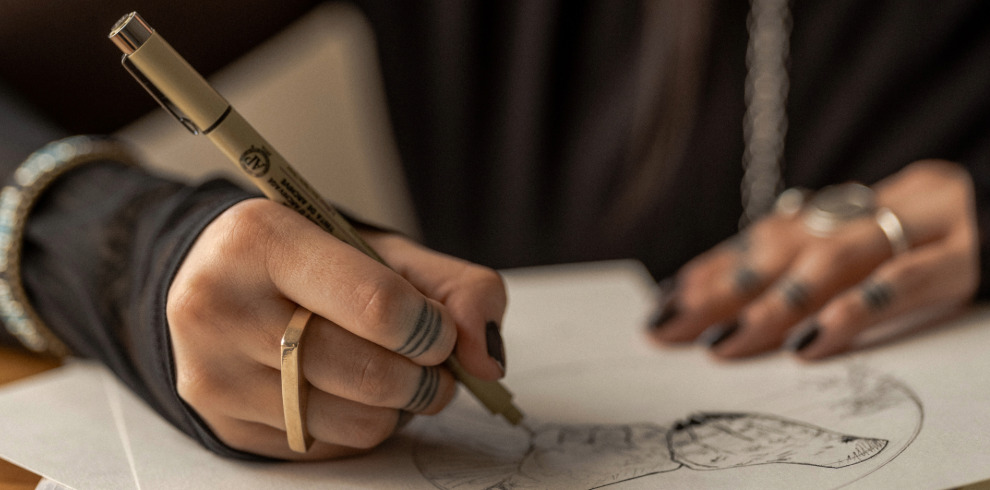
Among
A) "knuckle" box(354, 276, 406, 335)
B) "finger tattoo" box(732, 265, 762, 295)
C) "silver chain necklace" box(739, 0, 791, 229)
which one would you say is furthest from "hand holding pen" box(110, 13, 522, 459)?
"silver chain necklace" box(739, 0, 791, 229)

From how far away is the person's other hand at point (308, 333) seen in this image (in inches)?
11.0

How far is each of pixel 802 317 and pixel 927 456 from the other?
188 millimetres

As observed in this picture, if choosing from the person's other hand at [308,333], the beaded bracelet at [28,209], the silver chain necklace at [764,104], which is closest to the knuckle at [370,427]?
→ the person's other hand at [308,333]

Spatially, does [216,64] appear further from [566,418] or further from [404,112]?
[566,418]

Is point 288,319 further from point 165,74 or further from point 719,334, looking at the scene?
point 719,334

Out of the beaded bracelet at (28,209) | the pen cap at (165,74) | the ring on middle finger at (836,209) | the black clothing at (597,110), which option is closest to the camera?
the pen cap at (165,74)

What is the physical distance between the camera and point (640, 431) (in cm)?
37

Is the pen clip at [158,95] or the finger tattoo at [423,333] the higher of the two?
the pen clip at [158,95]

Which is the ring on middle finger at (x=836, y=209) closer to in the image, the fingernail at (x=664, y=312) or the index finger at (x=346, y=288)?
the fingernail at (x=664, y=312)

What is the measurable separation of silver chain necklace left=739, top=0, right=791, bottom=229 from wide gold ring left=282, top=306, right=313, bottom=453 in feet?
1.92

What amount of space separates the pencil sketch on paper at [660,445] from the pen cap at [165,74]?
0.59 ft

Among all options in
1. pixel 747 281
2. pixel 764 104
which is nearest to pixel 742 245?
pixel 747 281

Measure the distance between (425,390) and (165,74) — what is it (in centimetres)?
16

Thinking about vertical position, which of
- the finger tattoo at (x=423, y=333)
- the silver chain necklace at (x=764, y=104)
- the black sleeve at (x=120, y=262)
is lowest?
the silver chain necklace at (x=764, y=104)
